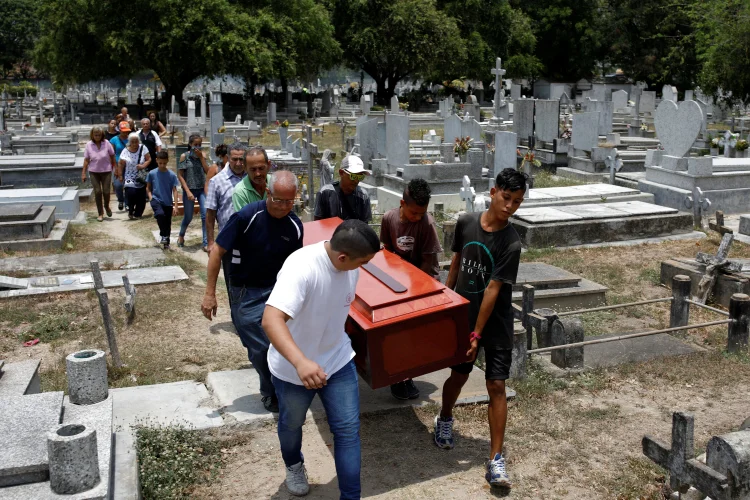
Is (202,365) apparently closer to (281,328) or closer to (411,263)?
(411,263)

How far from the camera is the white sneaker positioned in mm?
3973

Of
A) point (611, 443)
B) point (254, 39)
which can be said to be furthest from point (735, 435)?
point (254, 39)

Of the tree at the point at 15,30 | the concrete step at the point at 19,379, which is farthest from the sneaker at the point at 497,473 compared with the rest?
the tree at the point at 15,30

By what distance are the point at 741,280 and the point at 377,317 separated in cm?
531

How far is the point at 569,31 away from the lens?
49.9 meters

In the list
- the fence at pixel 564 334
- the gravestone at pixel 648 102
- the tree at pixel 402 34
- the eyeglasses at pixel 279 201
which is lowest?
the fence at pixel 564 334

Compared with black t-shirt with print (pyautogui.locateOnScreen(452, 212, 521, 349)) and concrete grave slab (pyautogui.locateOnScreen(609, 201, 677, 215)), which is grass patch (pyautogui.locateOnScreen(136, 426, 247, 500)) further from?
concrete grave slab (pyautogui.locateOnScreen(609, 201, 677, 215))

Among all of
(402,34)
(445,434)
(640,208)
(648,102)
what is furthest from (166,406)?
(402,34)

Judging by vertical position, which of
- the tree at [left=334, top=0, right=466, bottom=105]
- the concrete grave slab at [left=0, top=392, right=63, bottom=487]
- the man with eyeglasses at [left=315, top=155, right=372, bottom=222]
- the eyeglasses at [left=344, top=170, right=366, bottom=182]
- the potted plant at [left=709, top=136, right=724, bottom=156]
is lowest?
the concrete grave slab at [left=0, top=392, right=63, bottom=487]

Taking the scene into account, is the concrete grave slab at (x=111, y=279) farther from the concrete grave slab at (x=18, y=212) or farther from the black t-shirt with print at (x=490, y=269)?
the black t-shirt with print at (x=490, y=269)

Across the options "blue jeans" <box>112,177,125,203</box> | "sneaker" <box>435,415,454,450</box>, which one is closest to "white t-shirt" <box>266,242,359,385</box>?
"sneaker" <box>435,415,454,450</box>

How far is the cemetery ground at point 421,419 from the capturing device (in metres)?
4.18

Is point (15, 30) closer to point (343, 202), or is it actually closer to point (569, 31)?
point (569, 31)

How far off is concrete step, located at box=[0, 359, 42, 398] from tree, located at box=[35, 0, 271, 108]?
30222mm
